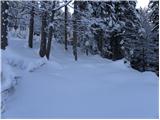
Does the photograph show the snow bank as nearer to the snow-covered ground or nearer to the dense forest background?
the snow-covered ground

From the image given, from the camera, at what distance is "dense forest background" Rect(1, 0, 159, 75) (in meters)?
23.9

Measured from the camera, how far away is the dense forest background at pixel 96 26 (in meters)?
23.9

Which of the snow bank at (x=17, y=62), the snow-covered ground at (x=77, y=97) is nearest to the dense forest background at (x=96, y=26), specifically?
the snow bank at (x=17, y=62)

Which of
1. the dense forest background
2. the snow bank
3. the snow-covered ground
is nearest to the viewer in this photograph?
the snow-covered ground

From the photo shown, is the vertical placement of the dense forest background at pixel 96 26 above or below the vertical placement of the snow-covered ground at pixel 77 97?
above

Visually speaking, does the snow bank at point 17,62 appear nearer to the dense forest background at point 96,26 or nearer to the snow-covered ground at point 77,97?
the snow-covered ground at point 77,97

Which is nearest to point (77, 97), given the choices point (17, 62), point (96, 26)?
point (17, 62)

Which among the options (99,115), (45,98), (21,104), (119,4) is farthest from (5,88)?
(119,4)

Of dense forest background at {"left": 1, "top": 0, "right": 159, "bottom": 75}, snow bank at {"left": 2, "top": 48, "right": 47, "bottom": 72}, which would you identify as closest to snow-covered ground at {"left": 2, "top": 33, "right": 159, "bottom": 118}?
snow bank at {"left": 2, "top": 48, "right": 47, "bottom": 72}

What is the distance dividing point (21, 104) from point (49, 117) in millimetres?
1155

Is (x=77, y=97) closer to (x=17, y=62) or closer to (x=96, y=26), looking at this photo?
(x=17, y=62)

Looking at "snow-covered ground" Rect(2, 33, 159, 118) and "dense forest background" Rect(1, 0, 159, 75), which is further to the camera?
"dense forest background" Rect(1, 0, 159, 75)

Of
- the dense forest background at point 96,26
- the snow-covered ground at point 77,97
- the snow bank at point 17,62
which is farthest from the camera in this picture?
the dense forest background at point 96,26

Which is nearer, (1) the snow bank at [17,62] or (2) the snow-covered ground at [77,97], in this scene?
(2) the snow-covered ground at [77,97]
